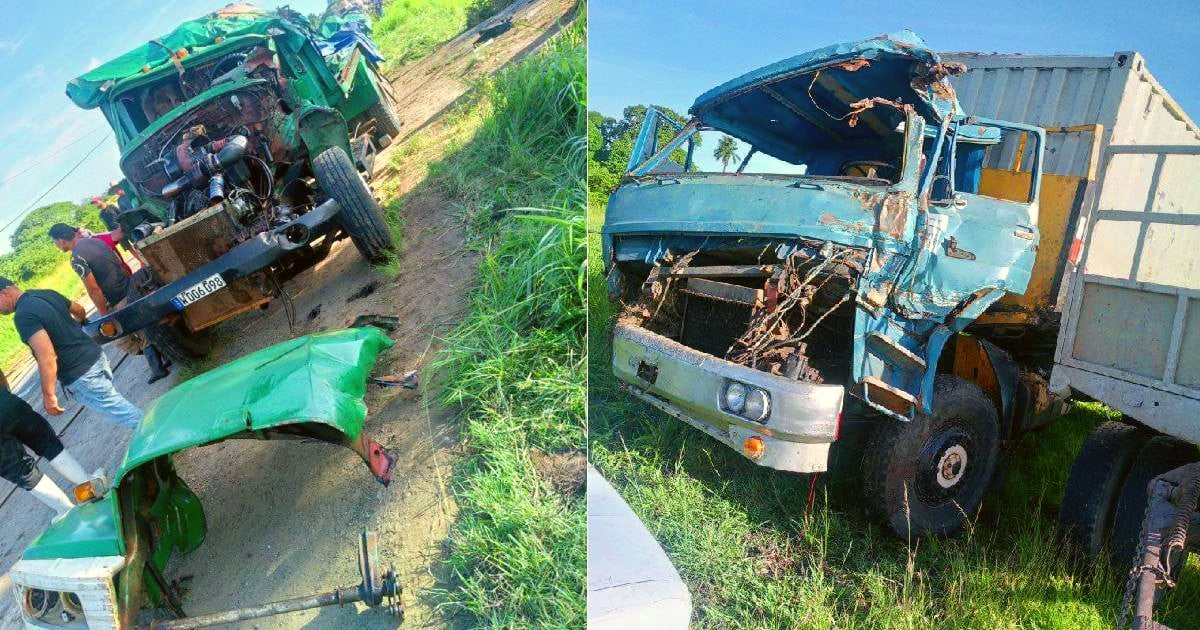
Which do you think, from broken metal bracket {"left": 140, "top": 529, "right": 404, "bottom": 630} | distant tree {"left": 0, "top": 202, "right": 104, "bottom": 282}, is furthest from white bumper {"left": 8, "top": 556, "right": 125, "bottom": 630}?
distant tree {"left": 0, "top": 202, "right": 104, "bottom": 282}

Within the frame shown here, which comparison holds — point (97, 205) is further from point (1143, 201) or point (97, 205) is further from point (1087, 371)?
point (1143, 201)

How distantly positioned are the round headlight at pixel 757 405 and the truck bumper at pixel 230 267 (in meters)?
2.69

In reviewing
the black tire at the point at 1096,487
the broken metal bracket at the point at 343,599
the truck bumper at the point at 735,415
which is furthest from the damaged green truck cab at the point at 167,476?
the black tire at the point at 1096,487

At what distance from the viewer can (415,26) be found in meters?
8.59

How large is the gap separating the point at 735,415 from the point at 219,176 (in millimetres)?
3243

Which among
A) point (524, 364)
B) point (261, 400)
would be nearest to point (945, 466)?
point (524, 364)

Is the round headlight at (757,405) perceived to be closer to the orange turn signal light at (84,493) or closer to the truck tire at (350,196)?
the orange turn signal light at (84,493)

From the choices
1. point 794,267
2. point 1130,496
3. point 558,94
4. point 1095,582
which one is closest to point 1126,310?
point 1130,496

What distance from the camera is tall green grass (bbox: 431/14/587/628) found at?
251 cm

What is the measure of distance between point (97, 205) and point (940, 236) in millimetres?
3640

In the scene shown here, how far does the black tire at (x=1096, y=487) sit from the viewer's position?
345 centimetres

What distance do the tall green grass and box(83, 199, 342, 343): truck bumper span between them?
920 mm

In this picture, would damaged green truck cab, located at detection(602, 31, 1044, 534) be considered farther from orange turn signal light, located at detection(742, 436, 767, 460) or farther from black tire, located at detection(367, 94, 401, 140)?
black tire, located at detection(367, 94, 401, 140)

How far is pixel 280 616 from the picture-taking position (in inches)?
109
